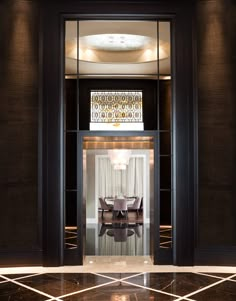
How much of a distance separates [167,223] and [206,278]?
1326 mm

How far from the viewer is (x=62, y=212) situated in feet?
20.7

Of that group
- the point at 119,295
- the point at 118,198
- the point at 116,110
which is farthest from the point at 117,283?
the point at 118,198

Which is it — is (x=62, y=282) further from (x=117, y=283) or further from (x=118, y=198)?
(x=118, y=198)

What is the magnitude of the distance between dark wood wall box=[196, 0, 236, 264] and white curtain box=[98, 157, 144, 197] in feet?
37.9

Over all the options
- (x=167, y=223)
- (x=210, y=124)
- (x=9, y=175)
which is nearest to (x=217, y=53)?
(x=210, y=124)

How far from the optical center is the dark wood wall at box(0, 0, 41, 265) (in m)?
6.24

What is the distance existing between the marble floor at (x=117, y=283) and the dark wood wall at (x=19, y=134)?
44 cm

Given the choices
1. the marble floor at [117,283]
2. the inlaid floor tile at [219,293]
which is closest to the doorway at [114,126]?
the marble floor at [117,283]

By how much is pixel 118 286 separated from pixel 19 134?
281 cm

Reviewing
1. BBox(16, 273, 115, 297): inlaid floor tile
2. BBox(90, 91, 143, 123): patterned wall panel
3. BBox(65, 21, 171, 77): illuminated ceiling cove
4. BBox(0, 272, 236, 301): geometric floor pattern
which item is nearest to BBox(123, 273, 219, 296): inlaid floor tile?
BBox(0, 272, 236, 301): geometric floor pattern

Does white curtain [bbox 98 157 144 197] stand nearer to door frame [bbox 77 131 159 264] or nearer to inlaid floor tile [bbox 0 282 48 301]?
door frame [bbox 77 131 159 264]

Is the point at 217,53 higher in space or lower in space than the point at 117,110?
higher

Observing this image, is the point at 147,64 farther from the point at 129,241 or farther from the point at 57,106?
the point at 129,241

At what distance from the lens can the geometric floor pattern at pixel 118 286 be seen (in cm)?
479
